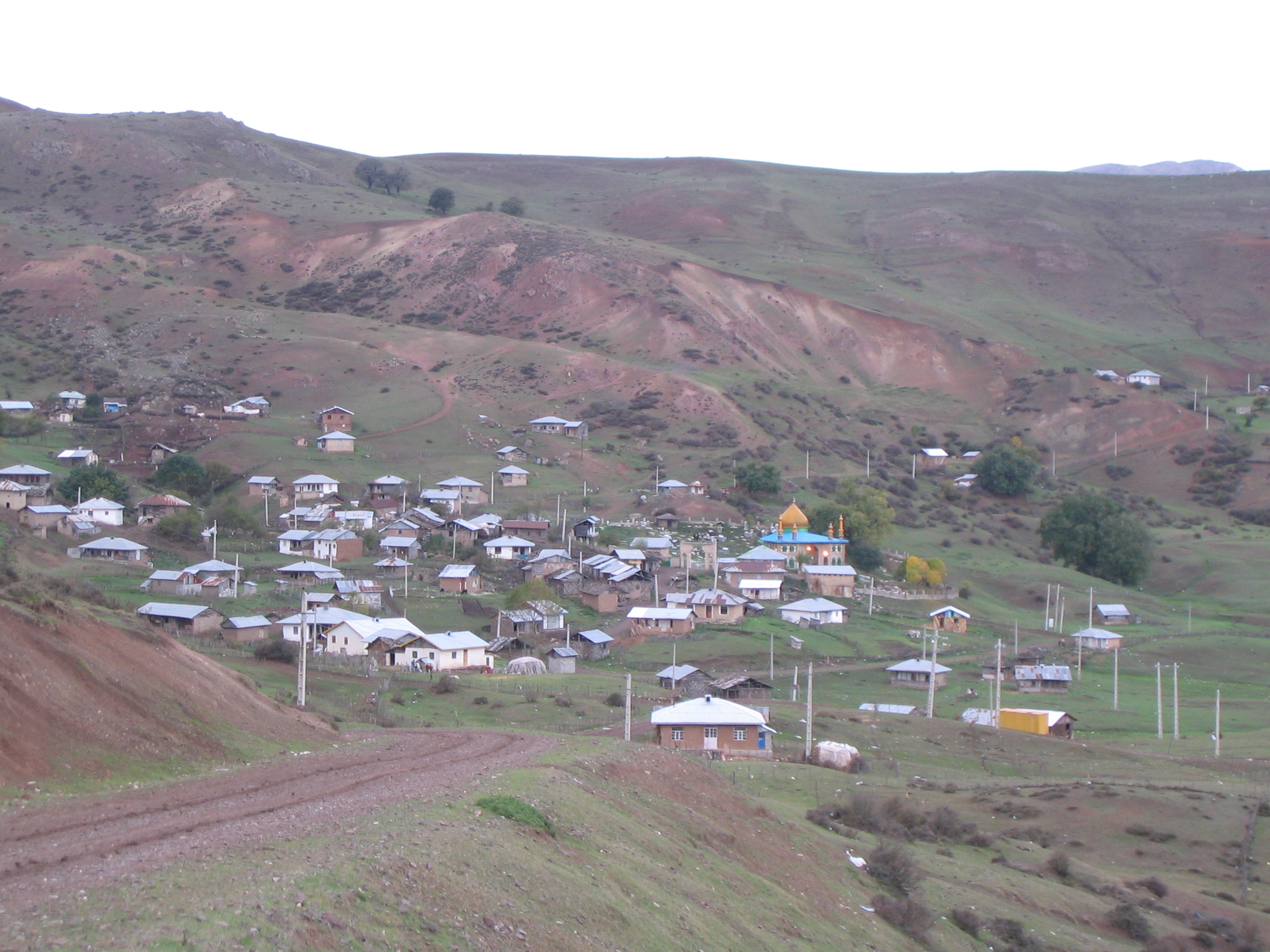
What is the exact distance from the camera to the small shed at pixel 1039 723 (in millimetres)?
47531

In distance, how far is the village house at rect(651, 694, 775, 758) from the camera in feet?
125

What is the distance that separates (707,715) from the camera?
3853cm

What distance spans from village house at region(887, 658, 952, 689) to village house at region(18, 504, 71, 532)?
146ft

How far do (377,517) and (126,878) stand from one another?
69.6 m

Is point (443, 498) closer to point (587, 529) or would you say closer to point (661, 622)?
point (587, 529)

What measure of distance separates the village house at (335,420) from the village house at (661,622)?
139 feet

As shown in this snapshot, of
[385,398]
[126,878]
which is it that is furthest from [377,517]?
[126,878]

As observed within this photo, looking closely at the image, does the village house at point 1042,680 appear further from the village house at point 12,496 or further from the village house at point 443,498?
the village house at point 12,496

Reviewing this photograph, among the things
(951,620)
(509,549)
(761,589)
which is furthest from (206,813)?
(509,549)

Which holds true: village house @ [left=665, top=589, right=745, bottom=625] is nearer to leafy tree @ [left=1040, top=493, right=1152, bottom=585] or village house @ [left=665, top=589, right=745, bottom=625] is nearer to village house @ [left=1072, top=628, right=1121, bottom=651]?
village house @ [left=1072, top=628, right=1121, bottom=651]

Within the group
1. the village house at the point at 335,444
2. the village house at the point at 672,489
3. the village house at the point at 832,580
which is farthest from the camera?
the village house at the point at 335,444

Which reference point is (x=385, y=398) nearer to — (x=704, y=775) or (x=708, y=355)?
(x=708, y=355)

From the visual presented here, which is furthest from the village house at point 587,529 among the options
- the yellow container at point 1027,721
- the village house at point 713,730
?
the village house at point 713,730

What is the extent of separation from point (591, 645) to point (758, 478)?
35.0 meters
